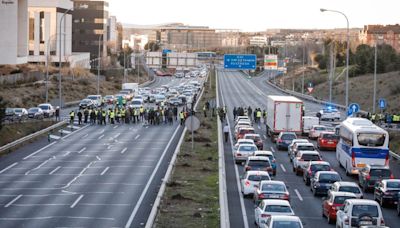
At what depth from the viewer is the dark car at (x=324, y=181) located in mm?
29750

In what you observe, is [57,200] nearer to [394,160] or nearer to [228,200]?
[228,200]

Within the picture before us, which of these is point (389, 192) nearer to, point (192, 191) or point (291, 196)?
point (291, 196)

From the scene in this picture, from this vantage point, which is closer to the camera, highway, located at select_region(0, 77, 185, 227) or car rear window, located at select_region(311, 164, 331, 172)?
highway, located at select_region(0, 77, 185, 227)

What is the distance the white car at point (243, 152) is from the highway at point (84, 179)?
3447mm

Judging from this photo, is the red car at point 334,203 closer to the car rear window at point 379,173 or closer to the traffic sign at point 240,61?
the car rear window at point 379,173

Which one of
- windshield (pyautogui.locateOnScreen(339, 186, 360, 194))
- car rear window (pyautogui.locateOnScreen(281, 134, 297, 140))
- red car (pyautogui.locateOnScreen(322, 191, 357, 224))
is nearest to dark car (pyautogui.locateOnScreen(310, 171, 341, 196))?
windshield (pyautogui.locateOnScreen(339, 186, 360, 194))

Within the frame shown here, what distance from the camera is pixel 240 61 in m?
83.5

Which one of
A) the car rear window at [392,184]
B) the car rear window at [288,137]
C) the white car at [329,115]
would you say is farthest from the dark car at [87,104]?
the car rear window at [392,184]

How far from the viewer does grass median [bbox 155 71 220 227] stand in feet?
75.9

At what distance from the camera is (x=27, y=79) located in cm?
9944

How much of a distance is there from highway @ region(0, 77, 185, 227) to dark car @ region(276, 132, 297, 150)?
605 centimetres

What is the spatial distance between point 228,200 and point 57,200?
5.92 metres

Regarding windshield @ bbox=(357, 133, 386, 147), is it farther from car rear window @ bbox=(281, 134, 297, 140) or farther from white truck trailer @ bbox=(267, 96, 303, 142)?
white truck trailer @ bbox=(267, 96, 303, 142)

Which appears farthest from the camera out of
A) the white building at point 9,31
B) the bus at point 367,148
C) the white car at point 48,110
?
the white building at point 9,31
